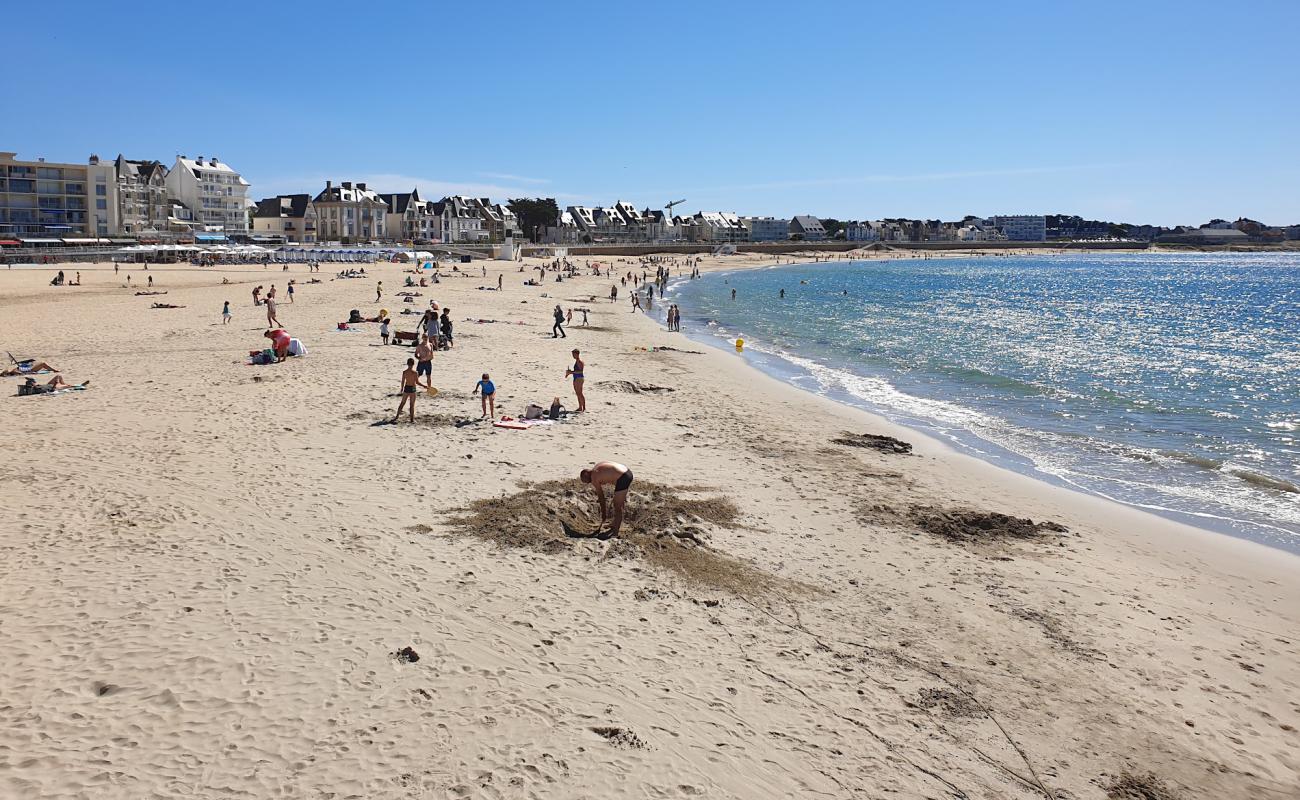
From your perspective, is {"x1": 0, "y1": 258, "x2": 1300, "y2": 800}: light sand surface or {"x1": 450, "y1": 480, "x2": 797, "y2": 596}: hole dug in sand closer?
{"x1": 0, "y1": 258, "x2": 1300, "y2": 800}: light sand surface

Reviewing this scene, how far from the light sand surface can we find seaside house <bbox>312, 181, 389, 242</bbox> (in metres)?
103

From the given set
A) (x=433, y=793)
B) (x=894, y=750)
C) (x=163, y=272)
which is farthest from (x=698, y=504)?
(x=163, y=272)

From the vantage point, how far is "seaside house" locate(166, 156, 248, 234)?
4274 inches

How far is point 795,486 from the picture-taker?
13.1 m

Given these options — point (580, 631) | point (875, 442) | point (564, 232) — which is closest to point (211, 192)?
point (564, 232)

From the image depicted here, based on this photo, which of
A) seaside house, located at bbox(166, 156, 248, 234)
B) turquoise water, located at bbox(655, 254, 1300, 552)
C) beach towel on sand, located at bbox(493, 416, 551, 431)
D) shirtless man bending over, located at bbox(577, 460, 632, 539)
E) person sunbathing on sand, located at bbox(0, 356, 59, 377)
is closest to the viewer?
shirtless man bending over, located at bbox(577, 460, 632, 539)

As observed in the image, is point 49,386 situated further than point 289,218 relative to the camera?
No

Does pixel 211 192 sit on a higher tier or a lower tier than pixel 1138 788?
higher

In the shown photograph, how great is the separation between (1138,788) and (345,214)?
11681cm

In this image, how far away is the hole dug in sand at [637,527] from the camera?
30.7ft

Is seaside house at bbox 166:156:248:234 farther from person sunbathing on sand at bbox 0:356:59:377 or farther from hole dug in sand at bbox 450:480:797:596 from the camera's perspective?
hole dug in sand at bbox 450:480:797:596

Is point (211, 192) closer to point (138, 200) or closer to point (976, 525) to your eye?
point (138, 200)

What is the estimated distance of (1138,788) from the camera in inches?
236

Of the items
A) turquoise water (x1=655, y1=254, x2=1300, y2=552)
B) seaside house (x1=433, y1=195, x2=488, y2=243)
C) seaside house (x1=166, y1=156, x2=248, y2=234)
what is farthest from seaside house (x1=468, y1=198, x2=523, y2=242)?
turquoise water (x1=655, y1=254, x2=1300, y2=552)
